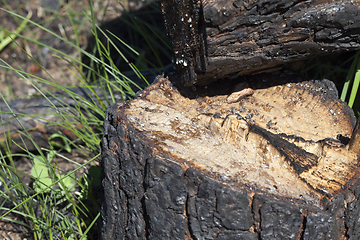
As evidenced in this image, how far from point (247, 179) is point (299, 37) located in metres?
0.63

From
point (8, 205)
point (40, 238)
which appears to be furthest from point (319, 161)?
point (8, 205)

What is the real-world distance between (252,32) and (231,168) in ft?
1.84

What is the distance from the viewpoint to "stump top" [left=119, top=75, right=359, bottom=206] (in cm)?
97

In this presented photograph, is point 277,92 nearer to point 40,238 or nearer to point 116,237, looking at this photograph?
point 116,237

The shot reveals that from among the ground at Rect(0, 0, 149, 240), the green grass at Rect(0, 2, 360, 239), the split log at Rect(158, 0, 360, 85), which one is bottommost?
the green grass at Rect(0, 2, 360, 239)

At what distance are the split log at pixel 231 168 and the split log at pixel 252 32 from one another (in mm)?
190

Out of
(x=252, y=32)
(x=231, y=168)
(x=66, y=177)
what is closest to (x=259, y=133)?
(x=231, y=168)

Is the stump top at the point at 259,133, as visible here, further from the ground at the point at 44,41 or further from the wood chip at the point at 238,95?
the ground at the point at 44,41

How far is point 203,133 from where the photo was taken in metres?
1.13

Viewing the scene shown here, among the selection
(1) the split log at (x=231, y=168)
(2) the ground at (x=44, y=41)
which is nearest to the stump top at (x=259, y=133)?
(1) the split log at (x=231, y=168)

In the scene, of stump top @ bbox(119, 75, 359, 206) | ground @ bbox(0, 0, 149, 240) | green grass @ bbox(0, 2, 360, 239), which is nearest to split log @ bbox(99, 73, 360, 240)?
stump top @ bbox(119, 75, 359, 206)

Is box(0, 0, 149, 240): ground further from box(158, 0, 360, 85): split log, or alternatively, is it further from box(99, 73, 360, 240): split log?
box(99, 73, 360, 240): split log

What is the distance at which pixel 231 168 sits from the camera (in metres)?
0.98

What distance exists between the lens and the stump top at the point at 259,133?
97cm
